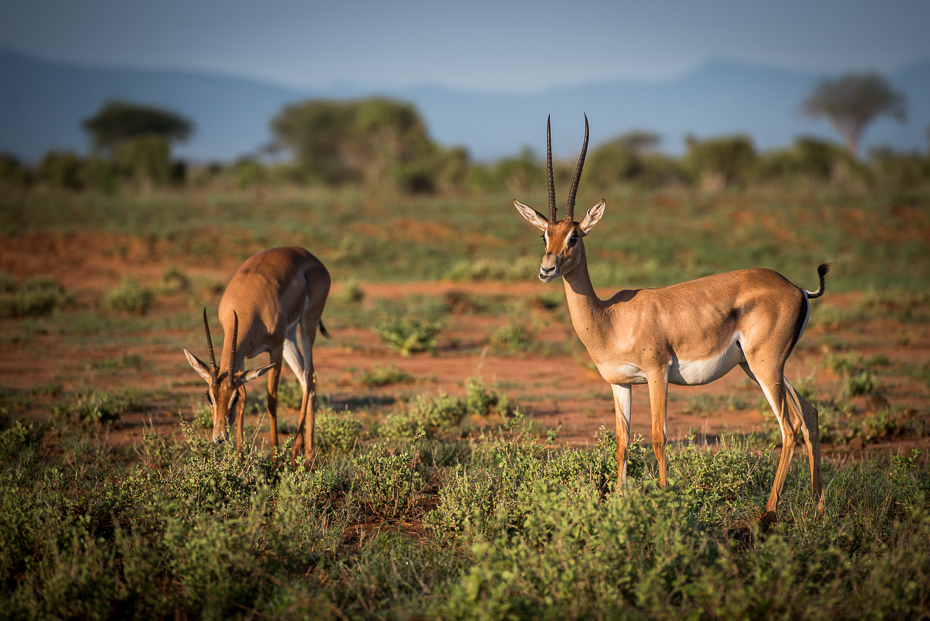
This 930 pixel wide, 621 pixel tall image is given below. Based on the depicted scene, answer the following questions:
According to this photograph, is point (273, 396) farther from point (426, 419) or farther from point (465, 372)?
point (465, 372)

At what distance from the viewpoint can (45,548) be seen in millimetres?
4457

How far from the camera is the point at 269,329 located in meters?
6.70

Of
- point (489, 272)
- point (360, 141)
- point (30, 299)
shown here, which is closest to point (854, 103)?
point (360, 141)

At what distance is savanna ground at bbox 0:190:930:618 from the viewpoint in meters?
3.99

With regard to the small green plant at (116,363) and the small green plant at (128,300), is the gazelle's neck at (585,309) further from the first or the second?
the small green plant at (128,300)

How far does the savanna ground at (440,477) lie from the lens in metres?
3.99

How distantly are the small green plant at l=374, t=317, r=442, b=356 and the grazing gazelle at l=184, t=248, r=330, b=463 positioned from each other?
14.7 ft

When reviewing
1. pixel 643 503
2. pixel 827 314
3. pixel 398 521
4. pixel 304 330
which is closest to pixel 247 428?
pixel 304 330

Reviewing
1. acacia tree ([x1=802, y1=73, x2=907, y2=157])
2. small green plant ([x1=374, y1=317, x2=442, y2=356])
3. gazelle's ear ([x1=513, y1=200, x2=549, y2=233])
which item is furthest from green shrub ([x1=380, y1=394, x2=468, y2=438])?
acacia tree ([x1=802, y1=73, x2=907, y2=157])

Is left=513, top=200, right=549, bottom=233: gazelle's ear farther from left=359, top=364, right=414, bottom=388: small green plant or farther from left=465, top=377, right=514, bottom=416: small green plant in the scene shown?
left=359, top=364, right=414, bottom=388: small green plant

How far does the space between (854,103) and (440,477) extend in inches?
3049

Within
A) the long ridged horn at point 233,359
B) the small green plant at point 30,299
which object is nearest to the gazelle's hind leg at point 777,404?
the long ridged horn at point 233,359

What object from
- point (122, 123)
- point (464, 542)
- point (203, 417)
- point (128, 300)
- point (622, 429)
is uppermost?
point (122, 123)

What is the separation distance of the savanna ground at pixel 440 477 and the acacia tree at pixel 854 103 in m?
61.3
